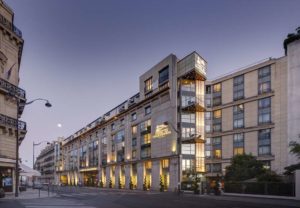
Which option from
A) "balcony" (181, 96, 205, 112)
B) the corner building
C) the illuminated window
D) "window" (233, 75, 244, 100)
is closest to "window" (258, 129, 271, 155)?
"window" (233, 75, 244, 100)

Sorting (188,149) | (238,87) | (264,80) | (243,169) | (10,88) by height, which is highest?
(264,80)

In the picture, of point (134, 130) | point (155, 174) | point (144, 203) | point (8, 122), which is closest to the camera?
point (144, 203)

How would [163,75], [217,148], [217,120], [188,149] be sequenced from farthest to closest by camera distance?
[217,120] → [217,148] → [163,75] → [188,149]

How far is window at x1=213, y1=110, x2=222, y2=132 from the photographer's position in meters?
82.3

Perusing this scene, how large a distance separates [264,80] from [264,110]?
6.19 m

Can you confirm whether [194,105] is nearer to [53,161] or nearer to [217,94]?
[217,94]

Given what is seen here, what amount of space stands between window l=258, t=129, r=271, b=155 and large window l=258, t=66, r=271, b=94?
8.41 metres

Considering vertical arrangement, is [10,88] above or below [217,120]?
above

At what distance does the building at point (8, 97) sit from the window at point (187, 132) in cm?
3080

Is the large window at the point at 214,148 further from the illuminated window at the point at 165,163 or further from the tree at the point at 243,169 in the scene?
the tree at the point at 243,169

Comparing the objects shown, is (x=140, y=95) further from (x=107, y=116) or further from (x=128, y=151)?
(x=107, y=116)

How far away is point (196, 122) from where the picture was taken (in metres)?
62.3

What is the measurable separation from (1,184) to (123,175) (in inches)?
1921

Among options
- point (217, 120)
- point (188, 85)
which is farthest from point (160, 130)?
point (217, 120)
